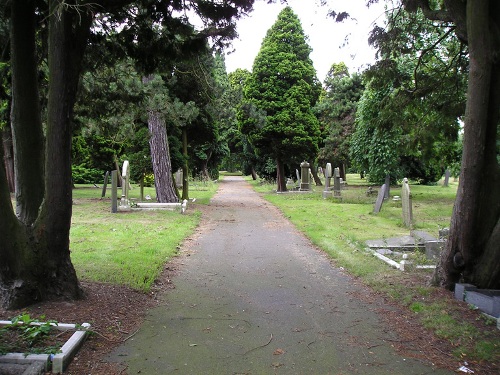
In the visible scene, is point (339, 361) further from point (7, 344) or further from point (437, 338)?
point (7, 344)

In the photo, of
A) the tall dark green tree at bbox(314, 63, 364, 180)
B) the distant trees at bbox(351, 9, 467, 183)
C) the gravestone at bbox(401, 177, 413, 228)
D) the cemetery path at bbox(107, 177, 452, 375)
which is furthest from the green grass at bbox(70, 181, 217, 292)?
the tall dark green tree at bbox(314, 63, 364, 180)

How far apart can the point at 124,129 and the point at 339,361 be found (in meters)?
12.6

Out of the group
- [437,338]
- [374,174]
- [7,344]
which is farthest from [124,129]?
[374,174]

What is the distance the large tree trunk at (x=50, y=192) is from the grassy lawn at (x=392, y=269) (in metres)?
4.42

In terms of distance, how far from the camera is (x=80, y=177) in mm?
39781

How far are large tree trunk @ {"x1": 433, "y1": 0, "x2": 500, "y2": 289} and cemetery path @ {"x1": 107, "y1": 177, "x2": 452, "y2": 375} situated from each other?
137 cm

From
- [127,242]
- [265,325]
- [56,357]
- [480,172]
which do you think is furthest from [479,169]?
[127,242]

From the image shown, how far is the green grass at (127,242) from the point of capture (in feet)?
23.0

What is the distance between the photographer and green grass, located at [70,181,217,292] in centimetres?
701

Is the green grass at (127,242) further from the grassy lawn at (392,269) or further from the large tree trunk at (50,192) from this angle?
the grassy lawn at (392,269)

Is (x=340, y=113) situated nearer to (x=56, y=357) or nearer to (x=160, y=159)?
(x=160, y=159)

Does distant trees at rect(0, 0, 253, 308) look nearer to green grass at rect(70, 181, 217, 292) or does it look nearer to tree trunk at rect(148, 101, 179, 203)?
green grass at rect(70, 181, 217, 292)

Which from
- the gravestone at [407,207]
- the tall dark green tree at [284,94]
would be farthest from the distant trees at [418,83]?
the tall dark green tree at [284,94]

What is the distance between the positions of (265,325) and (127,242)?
19.1ft
